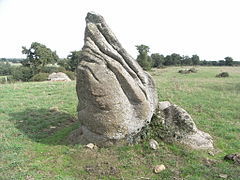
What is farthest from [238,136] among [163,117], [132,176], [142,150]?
[132,176]

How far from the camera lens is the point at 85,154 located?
8.20 meters

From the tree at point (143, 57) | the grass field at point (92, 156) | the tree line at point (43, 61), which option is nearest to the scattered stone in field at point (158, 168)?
the grass field at point (92, 156)

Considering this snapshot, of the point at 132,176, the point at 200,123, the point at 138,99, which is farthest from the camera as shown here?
the point at 200,123

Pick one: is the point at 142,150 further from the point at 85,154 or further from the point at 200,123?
the point at 200,123

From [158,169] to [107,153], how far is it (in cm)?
189

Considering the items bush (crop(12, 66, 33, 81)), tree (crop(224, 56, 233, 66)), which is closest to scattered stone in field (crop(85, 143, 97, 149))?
bush (crop(12, 66, 33, 81))

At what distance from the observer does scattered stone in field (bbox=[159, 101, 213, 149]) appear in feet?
29.5

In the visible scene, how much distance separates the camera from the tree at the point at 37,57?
59156 millimetres

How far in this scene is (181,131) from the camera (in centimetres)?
922

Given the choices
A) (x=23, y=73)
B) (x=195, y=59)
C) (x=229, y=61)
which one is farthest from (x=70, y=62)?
(x=229, y=61)

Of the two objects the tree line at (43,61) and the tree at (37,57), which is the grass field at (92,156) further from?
the tree at (37,57)

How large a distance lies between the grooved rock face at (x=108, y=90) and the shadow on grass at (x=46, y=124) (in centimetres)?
170

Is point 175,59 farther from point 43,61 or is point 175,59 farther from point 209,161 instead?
point 209,161

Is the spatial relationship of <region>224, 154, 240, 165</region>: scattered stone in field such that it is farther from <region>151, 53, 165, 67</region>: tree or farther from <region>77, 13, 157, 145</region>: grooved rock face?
<region>151, 53, 165, 67</region>: tree
